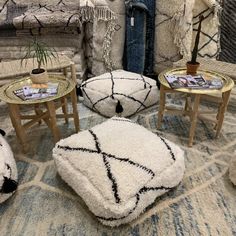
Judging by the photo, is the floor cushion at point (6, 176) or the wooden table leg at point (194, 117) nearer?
the floor cushion at point (6, 176)

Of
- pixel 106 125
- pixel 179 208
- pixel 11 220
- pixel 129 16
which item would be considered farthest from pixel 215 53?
pixel 11 220

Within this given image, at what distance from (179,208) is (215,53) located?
181 centimetres

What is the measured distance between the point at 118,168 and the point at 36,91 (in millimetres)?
844

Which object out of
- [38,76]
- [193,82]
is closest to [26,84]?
[38,76]

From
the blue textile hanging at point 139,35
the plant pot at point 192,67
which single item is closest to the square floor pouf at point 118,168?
the plant pot at point 192,67

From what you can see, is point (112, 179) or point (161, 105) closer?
point (112, 179)

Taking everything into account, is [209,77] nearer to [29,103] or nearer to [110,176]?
[110,176]

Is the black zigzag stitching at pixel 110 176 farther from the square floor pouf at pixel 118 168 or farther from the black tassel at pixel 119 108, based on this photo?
the black tassel at pixel 119 108

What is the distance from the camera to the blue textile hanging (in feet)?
8.68

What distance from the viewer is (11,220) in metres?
1.39

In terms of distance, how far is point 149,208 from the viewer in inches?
56.7

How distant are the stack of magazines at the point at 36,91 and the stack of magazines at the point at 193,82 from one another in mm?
833

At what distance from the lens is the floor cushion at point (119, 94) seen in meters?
2.25

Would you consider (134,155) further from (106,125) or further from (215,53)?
(215,53)
